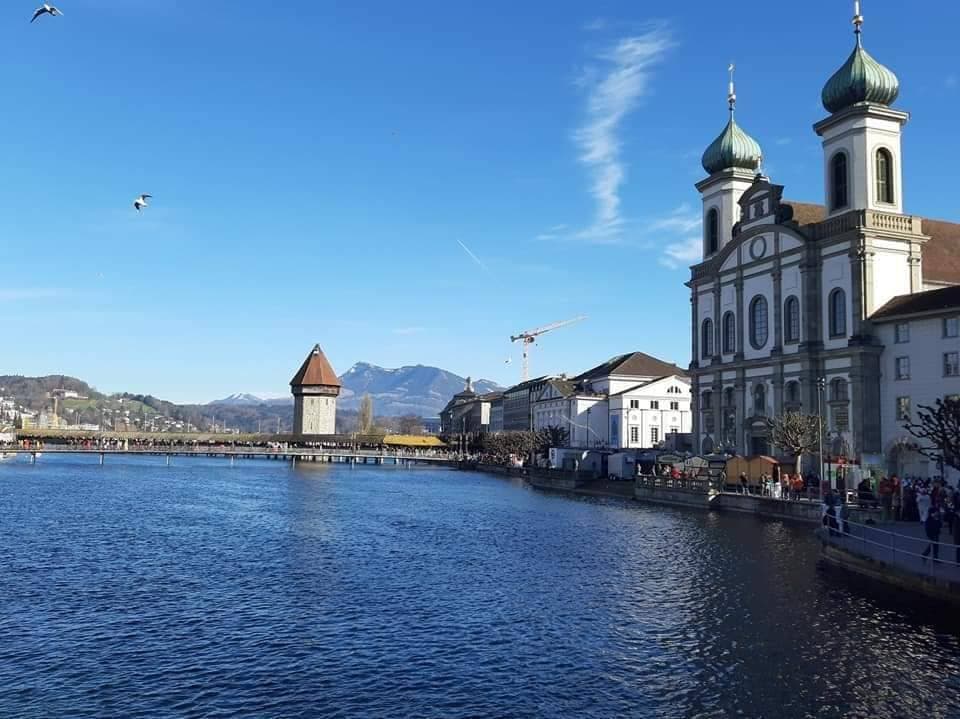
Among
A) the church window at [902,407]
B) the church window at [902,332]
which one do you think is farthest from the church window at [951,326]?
the church window at [902,407]

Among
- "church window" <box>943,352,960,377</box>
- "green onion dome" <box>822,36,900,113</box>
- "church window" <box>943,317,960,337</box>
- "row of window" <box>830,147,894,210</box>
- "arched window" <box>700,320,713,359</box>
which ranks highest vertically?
"green onion dome" <box>822,36,900,113</box>

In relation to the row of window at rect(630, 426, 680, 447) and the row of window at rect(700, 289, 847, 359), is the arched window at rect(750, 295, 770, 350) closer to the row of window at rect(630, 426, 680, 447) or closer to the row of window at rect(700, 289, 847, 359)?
the row of window at rect(700, 289, 847, 359)

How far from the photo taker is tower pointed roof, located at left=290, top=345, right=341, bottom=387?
542 feet

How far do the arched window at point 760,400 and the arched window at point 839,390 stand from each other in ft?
25.0

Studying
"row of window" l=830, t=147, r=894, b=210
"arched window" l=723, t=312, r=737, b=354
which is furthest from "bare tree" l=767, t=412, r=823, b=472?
"row of window" l=830, t=147, r=894, b=210

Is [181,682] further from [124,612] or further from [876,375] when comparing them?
[876,375]

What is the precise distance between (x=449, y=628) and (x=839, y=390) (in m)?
43.7

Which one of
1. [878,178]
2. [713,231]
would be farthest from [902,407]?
[713,231]

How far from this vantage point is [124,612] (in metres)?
23.1

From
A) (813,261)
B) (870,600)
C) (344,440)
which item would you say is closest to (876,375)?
(813,261)

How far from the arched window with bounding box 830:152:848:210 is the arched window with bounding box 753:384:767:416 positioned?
1366 cm

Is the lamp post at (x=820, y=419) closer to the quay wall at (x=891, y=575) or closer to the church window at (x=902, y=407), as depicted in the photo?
the church window at (x=902, y=407)

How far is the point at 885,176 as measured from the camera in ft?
200

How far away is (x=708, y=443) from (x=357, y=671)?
58.4m
